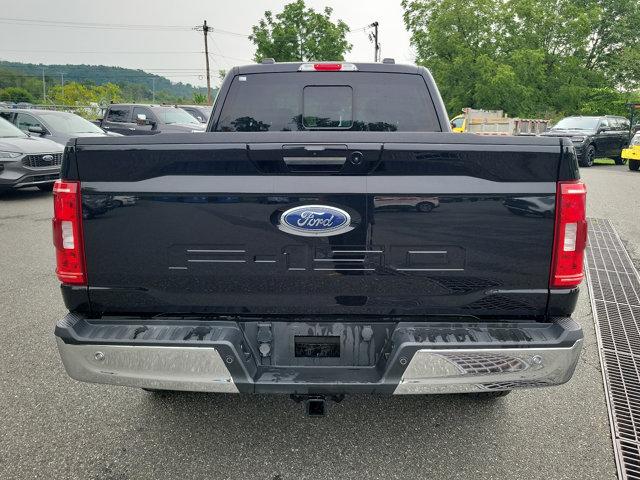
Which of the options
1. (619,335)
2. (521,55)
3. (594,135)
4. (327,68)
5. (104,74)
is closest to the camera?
(327,68)

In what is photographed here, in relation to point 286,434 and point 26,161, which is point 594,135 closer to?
point 26,161

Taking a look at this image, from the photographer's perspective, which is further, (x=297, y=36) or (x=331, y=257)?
(x=297, y=36)

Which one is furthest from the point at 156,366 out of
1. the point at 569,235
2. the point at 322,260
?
the point at 569,235

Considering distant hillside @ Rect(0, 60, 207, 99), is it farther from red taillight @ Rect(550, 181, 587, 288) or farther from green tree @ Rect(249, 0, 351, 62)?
red taillight @ Rect(550, 181, 587, 288)

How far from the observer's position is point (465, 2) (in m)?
39.7

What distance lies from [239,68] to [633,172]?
1880 cm

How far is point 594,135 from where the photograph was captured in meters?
20.0

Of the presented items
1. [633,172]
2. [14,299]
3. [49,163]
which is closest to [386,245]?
[14,299]

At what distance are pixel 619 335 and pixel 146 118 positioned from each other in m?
16.7

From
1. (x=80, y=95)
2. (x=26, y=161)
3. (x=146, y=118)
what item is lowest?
(x=26, y=161)

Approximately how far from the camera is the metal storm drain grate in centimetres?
293

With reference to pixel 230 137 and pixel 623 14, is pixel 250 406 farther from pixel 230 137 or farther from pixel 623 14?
pixel 623 14

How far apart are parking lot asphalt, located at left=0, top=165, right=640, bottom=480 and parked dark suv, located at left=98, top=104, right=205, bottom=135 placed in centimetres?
1542

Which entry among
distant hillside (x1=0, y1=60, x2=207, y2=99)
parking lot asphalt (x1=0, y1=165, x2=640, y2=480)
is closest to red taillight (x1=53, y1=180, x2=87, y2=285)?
parking lot asphalt (x1=0, y1=165, x2=640, y2=480)
